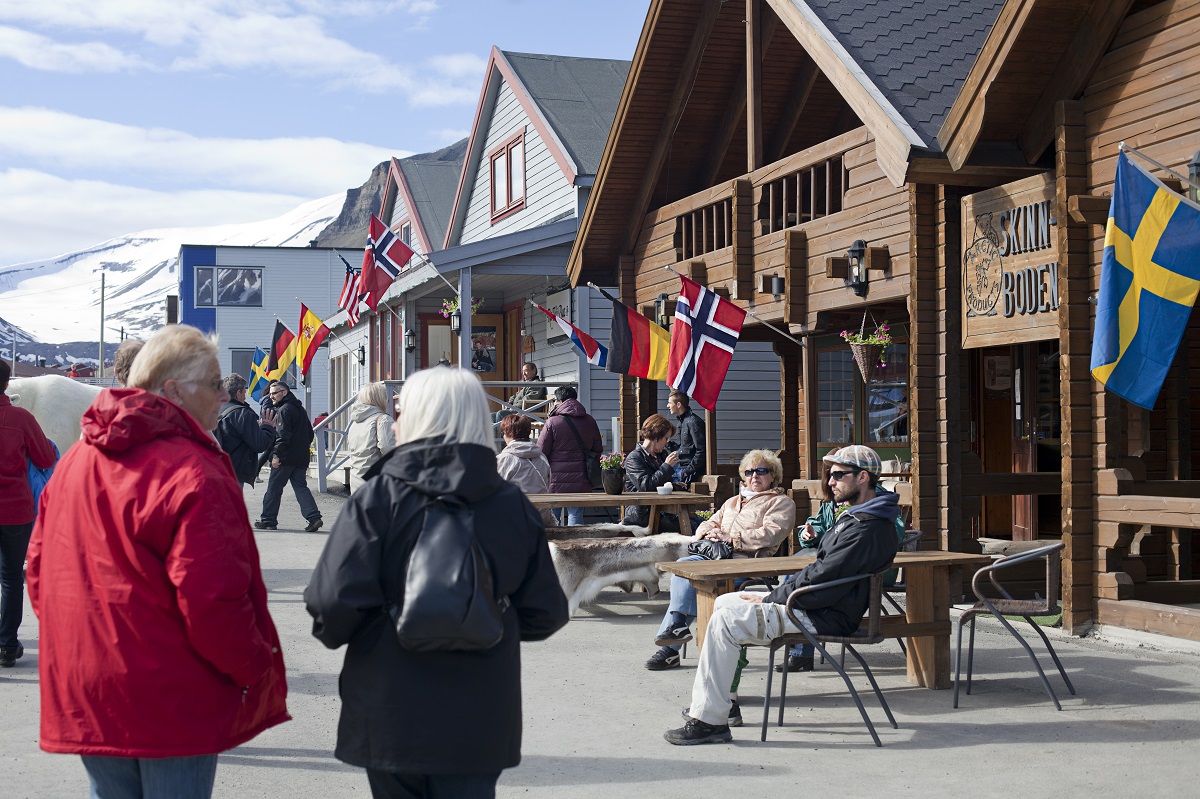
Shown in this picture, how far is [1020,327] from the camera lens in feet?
31.6

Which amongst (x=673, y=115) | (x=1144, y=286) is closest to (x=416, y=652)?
(x=1144, y=286)

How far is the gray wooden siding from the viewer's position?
858 inches

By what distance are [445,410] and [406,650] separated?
64cm

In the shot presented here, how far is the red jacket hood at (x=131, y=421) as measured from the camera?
3359mm

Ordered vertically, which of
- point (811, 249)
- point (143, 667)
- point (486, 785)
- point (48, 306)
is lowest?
point (486, 785)

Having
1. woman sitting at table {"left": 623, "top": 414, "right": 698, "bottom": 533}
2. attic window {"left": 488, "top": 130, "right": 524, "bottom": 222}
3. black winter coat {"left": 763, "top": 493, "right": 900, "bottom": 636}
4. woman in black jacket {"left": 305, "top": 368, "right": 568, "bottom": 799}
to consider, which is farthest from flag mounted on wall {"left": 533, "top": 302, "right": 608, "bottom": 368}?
woman in black jacket {"left": 305, "top": 368, "right": 568, "bottom": 799}

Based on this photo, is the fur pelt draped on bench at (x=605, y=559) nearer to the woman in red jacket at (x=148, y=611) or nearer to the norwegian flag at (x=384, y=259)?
the woman in red jacket at (x=148, y=611)

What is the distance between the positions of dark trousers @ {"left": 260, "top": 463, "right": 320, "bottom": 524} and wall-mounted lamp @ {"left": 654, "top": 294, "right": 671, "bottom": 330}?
4.93 m

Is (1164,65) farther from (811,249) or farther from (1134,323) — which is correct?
(811,249)

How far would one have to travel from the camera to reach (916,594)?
24.3ft

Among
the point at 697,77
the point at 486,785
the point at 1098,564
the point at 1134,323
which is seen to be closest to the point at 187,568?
the point at 486,785

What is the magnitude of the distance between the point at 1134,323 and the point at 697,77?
7.88m

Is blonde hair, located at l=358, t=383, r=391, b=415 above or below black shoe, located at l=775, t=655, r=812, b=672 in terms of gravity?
above

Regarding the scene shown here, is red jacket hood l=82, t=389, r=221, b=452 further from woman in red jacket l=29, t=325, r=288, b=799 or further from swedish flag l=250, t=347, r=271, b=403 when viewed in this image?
swedish flag l=250, t=347, r=271, b=403
